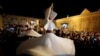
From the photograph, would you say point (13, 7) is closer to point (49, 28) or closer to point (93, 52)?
point (93, 52)

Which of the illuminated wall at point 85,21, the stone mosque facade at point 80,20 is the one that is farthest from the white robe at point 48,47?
the illuminated wall at point 85,21

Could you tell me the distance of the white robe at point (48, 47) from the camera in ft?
5.75

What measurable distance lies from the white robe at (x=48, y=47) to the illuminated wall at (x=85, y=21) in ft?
28.5

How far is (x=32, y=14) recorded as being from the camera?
645 inches

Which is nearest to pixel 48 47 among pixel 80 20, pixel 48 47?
pixel 48 47

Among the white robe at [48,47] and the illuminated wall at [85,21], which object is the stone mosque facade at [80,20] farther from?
the white robe at [48,47]

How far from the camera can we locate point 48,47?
70.0 inches

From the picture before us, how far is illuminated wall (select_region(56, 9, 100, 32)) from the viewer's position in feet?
34.2

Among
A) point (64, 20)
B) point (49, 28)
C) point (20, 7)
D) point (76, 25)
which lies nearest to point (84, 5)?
point (76, 25)

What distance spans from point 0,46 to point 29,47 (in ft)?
11.0

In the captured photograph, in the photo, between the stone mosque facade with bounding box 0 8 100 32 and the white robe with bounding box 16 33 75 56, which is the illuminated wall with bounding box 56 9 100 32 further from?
the white robe with bounding box 16 33 75 56

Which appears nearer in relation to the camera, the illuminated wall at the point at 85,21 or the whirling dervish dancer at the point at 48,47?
the whirling dervish dancer at the point at 48,47

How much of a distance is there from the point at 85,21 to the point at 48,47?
9.99m

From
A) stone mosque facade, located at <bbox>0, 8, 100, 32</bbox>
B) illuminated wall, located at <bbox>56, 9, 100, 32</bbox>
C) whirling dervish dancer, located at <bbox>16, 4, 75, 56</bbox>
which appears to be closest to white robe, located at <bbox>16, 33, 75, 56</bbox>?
whirling dervish dancer, located at <bbox>16, 4, 75, 56</bbox>
